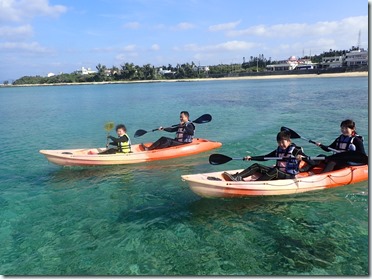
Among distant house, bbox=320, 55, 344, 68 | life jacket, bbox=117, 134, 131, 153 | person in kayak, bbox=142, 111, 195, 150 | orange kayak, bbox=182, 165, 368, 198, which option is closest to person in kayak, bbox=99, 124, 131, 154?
life jacket, bbox=117, 134, 131, 153

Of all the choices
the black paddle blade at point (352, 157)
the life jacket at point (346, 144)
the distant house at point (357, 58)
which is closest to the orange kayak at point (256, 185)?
the black paddle blade at point (352, 157)

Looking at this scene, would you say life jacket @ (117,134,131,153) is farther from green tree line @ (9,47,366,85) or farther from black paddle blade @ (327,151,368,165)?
green tree line @ (9,47,366,85)

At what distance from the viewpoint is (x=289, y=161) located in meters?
7.51

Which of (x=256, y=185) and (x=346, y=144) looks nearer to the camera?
(x=256, y=185)

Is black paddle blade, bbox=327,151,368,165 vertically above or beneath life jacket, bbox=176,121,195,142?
above

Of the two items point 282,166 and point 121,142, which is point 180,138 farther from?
point 282,166

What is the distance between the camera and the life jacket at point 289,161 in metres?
7.38

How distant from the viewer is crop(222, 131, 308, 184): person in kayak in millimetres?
7392

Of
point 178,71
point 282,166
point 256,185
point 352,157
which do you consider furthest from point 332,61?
point 256,185

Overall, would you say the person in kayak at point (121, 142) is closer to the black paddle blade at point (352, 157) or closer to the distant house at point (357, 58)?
the black paddle blade at point (352, 157)

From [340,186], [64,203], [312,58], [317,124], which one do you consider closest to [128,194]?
[64,203]

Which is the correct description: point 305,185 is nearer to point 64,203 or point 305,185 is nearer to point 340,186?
point 340,186

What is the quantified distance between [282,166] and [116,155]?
5419mm

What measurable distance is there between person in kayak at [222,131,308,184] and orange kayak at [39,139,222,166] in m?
4.02
